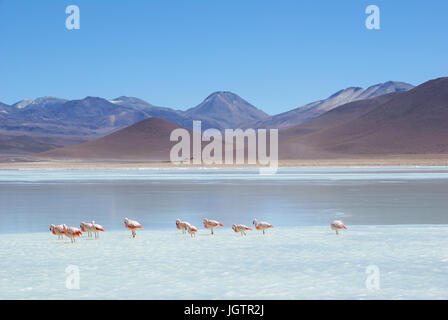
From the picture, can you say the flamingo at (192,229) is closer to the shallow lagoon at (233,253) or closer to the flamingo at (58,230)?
the shallow lagoon at (233,253)

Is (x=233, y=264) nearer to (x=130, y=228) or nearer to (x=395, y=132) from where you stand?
(x=130, y=228)

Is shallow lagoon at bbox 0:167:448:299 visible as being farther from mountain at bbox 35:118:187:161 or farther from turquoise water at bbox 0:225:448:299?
mountain at bbox 35:118:187:161

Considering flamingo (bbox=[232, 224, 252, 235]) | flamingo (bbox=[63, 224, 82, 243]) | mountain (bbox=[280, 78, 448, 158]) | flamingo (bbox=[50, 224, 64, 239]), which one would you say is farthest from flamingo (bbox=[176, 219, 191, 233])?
mountain (bbox=[280, 78, 448, 158])

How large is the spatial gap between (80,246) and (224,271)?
3303mm

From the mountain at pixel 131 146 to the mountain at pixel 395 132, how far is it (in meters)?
24.1

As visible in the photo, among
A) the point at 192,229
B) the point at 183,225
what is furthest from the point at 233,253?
the point at 183,225

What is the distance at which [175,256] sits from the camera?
906cm

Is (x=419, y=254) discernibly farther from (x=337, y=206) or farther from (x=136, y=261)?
(x=337, y=206)

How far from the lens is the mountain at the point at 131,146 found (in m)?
108

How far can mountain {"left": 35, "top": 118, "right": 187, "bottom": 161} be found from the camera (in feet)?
354

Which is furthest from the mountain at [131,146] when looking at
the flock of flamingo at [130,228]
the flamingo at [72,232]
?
the flamingo at [72,232]

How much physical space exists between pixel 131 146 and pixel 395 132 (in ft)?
162

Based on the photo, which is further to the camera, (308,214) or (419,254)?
(308,214)

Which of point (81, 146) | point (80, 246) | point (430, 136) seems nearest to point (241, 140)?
point (81, 146)
